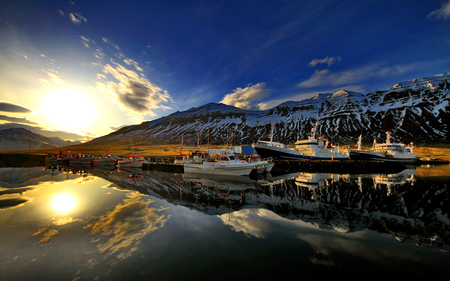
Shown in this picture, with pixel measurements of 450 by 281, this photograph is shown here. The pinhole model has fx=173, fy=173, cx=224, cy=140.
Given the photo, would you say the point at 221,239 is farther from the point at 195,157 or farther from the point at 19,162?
the point at 19,162

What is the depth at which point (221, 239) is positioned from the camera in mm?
9836

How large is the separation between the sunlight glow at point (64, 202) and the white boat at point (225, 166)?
2287 cm

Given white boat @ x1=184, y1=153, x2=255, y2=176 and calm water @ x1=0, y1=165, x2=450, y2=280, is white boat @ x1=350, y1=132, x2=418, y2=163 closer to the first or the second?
white boat @ x1=184, y1=153, x2=255, y2=176

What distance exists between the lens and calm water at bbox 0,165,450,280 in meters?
7.06

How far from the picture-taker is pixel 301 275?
22.0 ft

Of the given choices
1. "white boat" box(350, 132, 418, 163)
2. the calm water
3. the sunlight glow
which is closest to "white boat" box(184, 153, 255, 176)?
the calm water

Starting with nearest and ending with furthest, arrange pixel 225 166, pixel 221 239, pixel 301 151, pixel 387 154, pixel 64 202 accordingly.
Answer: pixel 221 239
pixel 64 202
pixel 225 166
pixel 301 151
pixel 387 154

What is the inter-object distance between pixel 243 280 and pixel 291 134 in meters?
207

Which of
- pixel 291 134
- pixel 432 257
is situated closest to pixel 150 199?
pixel 432 257

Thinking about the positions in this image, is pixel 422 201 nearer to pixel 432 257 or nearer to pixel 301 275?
pixel 432 257

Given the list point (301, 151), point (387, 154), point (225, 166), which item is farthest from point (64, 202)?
point (387, 154)

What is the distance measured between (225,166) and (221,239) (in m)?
25.8

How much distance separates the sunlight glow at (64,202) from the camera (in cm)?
1506

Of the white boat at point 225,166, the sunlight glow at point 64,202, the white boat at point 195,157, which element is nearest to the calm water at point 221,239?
the sunlight glow at point 64,202
